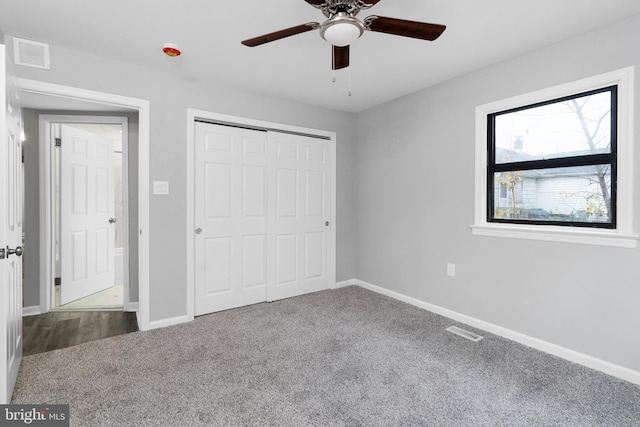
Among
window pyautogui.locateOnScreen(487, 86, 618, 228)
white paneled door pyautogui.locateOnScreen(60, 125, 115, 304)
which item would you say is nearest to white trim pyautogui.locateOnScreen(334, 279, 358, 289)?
window pyautogui.locateOnScreen(487, 86, 618, 228)

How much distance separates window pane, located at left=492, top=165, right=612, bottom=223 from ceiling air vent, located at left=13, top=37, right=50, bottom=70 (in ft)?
12.5

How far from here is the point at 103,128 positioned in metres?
4.66

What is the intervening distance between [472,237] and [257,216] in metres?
2.22

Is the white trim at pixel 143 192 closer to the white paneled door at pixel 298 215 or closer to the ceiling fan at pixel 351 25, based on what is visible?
the white paneled door at pixel 298 215

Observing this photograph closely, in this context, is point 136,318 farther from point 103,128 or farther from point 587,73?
point 587,73

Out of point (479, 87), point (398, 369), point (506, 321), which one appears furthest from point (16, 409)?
point (479, 87)

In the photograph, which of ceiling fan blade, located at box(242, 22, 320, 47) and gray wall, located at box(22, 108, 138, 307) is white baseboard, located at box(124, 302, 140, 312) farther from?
ceiling fan blade, located at box(242, 22, 320, 47)

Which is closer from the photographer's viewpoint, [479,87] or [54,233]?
[479,87]

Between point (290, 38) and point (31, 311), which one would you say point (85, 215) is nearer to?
point (31, 311)

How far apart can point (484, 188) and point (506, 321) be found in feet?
3.82

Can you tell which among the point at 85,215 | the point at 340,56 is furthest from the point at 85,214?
the point at 340,56

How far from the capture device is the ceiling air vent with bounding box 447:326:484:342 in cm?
263

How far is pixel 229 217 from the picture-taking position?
3338 millimetres

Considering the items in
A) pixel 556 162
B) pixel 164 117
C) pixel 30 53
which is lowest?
pixel 556 162
